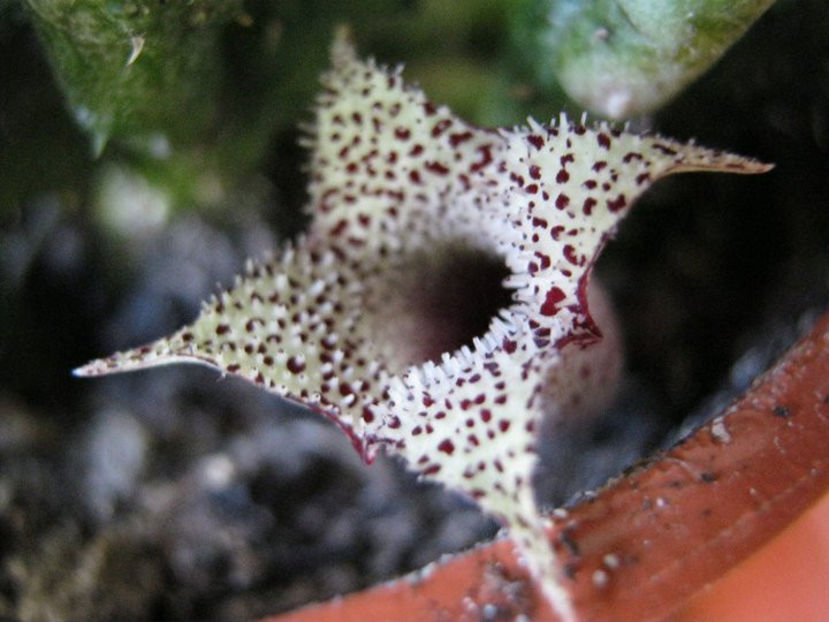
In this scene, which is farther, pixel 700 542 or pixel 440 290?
pixel 440 290

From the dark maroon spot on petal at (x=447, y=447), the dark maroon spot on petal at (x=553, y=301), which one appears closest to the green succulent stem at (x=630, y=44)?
the dark maroon spot on petal at (x=553, y=301)

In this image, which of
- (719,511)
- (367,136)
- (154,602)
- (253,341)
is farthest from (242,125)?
(719,511)

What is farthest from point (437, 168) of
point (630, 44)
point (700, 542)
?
point (700, 542)

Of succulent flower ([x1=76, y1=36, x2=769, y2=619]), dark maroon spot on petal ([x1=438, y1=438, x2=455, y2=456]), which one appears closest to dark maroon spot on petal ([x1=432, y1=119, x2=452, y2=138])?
succulent flower ([x1=76, y1=36, x2=769, y2=619])

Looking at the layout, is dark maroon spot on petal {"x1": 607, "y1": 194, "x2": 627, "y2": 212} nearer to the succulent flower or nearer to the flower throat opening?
the succulent flower

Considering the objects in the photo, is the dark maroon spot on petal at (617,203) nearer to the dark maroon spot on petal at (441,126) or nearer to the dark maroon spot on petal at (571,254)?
the dark maroon spot on petal at (571,254)

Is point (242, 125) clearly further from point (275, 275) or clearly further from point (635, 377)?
point (635, 377)

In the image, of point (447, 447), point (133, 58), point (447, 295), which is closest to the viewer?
point (447, 447)

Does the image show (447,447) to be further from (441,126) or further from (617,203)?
(441,126)
